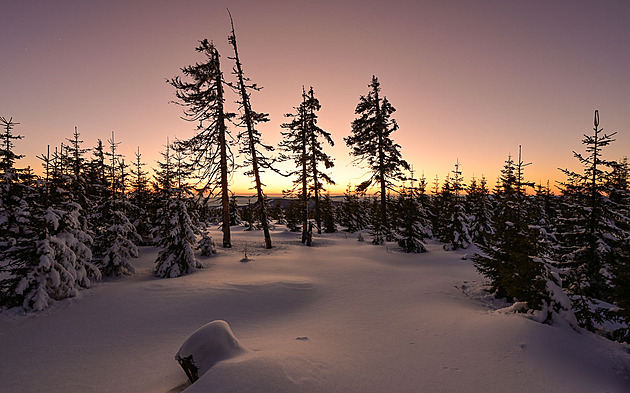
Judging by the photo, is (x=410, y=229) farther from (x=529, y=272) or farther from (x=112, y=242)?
(x=112, y=242)

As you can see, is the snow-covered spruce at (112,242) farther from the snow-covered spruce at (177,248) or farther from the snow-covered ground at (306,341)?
the snow-covered spruce at (177,248)

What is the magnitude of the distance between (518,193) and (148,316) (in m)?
13.2

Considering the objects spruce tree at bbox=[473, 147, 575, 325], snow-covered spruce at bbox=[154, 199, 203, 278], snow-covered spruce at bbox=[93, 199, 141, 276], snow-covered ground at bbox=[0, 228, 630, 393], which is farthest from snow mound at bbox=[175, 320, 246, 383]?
snow-covered spruce at bbox=[93, 199, 141, 276]

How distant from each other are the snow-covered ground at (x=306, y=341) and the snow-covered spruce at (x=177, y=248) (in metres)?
0.86

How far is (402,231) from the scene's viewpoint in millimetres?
18422

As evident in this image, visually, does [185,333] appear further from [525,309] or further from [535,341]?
[525,309]

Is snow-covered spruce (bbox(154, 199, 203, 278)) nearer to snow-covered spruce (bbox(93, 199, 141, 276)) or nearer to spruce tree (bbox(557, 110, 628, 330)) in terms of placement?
snow-covered spruce (bbox(93, 199, 141, 276))

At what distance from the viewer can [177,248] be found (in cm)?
1222

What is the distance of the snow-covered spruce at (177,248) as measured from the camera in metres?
11.9

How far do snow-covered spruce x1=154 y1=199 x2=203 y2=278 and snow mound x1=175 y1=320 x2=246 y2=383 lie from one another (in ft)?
27.0

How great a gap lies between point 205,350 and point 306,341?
2.45 metres

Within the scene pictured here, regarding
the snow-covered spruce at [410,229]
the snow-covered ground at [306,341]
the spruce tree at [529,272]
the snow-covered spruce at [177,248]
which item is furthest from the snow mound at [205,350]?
the snow-covered spruce at [410,229]

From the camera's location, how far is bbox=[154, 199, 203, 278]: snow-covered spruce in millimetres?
11891

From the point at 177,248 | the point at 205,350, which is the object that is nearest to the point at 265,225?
the point at 177,248
